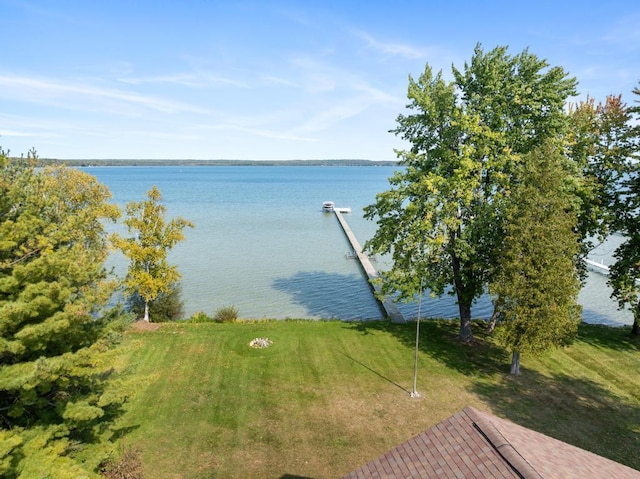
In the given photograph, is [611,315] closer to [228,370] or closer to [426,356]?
[426,356]

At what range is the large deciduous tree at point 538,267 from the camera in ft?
61.8

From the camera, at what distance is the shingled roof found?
27.1ft

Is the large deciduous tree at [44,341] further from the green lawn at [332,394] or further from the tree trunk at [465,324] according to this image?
the tree trunk at [465,324]

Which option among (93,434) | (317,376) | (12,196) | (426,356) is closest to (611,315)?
(426,356)

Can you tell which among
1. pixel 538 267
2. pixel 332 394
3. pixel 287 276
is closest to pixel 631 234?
pixel 538 267

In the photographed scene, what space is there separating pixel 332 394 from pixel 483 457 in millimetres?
11734

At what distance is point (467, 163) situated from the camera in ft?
70.5

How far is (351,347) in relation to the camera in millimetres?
24531

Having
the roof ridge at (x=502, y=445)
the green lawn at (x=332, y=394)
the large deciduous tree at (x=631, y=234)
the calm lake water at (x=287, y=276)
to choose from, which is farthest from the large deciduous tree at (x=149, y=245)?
the large deciduous tree at (x=631, y=234)

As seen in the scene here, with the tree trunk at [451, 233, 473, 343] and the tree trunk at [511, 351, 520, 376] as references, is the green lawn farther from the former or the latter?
the tree trunk at [451, 233, 473, 343]

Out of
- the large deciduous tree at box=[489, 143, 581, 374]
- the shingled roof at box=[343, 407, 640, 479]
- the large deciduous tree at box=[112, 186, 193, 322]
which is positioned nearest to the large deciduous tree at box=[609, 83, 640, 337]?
the large deciduous tree at box=[489, 143, 581, 374]

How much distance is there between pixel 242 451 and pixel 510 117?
66.2ft

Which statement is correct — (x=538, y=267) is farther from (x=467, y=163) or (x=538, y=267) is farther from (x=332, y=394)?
(x=332, y=394)

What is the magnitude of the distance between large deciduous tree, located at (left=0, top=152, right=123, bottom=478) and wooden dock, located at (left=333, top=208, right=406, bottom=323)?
15.3 meters
